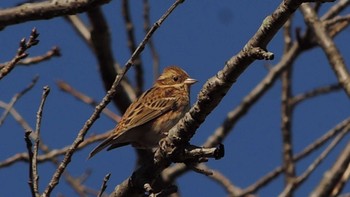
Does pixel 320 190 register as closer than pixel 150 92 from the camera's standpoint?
Yes

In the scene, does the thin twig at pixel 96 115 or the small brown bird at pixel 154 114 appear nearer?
the thin twig at pixel 96 115

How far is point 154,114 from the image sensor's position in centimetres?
714

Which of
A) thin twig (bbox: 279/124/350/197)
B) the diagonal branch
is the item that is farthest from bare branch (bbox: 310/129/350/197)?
the diagonal branch

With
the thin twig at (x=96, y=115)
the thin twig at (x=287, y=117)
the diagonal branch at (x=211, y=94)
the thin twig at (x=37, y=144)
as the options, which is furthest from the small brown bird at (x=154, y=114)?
the thin twig at (x=96, y=115)

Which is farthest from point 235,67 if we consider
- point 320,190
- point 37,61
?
point 320,190

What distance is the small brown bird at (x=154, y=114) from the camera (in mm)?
6777

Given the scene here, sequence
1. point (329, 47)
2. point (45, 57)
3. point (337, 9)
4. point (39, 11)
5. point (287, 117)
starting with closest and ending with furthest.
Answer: point (39, 11) < point (45, 57) < point (329, 47) < point (337, 9) < point (287, 117)

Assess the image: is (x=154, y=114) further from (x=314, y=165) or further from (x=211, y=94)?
(x=211, y=94)

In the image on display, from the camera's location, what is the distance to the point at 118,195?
498 centimetres

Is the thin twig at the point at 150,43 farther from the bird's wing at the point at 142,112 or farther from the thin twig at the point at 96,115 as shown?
the thin twig at the point at 96,115

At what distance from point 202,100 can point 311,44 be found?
4.02 meters

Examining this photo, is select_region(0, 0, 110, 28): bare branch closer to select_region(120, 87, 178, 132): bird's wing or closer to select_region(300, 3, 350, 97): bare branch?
select_region(120, 87, 178, 132): bird's wing

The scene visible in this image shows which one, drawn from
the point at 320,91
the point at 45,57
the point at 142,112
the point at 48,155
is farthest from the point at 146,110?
the point at 320,91

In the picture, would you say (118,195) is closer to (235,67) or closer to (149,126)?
(235,67)
